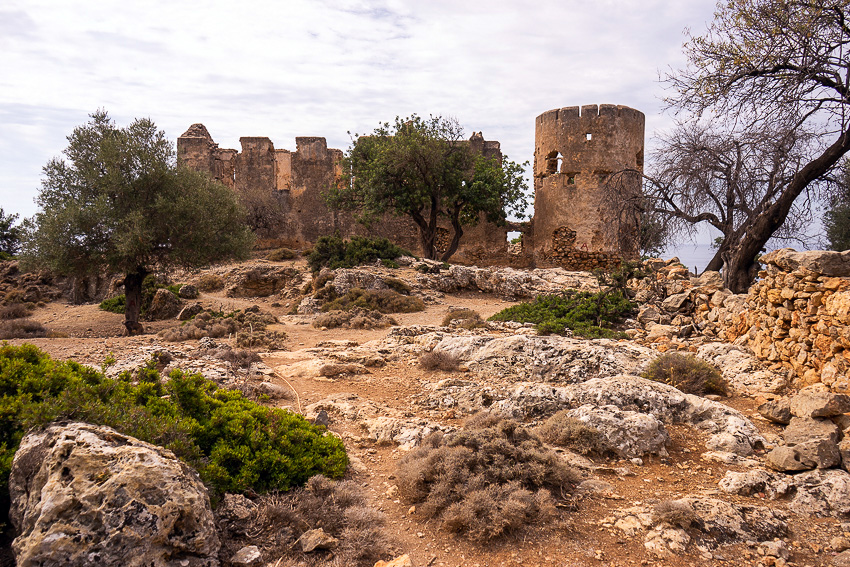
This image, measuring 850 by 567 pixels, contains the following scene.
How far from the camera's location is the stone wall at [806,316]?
17.6ft

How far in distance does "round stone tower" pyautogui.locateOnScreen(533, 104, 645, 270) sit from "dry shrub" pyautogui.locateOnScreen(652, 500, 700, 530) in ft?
53.3

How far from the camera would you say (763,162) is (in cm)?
1014

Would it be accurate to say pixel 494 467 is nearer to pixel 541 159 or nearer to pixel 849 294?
pixel 849 294

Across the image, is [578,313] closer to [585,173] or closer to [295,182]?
[585,173]

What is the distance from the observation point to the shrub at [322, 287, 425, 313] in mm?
12594

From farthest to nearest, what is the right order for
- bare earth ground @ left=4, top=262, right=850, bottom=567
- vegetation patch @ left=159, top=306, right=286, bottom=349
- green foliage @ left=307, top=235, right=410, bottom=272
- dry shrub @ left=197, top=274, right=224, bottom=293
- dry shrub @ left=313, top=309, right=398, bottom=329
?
dry shrub @ left=197, top=274, right=224, bottom=293 → green foliage @ left=307, top=235, right=410, bottom=272 → dry shrub @ left=313, top=309, right=398, bottom=329 → vegetation patch @ left=159, top=306, right=286, bottom=349 → bare earth ground @ left=4, top=262, right=850, bottom=567

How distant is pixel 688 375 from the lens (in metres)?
5.91

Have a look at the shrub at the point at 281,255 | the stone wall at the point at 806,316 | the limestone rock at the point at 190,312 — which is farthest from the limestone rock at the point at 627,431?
the shrub at the point at 281,255

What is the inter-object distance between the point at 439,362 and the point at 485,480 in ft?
11.8

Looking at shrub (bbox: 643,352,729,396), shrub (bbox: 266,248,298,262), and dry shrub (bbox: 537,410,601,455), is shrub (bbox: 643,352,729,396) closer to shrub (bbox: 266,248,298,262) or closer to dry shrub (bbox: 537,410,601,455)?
dry shrub (bbox: 537,410,601,455)

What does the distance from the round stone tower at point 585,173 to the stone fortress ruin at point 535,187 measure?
37 mm

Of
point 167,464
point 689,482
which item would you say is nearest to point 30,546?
point 167,464

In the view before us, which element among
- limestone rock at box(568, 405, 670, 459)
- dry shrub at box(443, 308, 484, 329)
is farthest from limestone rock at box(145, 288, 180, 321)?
limestone rock at box(568, 405, 670, 459)

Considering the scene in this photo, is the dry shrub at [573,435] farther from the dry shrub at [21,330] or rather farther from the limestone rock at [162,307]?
the limestone rock at [162,307]
